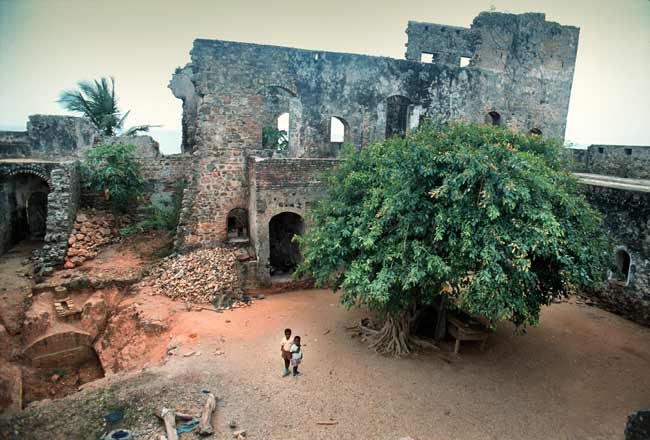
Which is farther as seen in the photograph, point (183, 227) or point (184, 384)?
point (183, 227)

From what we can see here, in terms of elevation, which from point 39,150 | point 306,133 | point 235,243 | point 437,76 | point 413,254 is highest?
point 437,76

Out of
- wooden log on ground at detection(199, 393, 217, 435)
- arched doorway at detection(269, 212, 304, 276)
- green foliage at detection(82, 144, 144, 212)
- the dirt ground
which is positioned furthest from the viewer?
arched doorway at detection(269, 212, 304, 276)

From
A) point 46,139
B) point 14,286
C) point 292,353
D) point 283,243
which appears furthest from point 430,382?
point 46,139

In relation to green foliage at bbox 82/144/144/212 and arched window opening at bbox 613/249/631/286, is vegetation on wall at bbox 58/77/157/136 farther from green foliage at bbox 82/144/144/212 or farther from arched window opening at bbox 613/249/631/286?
arched window opening at bbox 613/249/631/286

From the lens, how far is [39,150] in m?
14.9

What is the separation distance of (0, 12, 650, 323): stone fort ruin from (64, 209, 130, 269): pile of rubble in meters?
0.38

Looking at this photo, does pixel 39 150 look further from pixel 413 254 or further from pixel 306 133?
pixel 413 254

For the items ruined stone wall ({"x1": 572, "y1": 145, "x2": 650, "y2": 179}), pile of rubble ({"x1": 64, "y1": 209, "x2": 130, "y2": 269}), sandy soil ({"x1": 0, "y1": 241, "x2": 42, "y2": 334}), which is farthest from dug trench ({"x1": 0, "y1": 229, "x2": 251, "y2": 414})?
ruined stone wall ({"x1": 572, "y1": 145, "x2": 650, "y2": 179})

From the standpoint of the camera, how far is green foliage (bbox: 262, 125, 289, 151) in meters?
20.7

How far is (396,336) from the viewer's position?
9586 mm

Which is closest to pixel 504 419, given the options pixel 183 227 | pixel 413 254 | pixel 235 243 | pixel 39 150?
pixel 413 254

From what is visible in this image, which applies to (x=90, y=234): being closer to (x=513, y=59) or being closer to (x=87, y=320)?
(x=87, y=320)

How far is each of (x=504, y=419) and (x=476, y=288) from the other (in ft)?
7.80

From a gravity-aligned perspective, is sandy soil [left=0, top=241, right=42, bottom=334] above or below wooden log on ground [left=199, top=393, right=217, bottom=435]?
above
